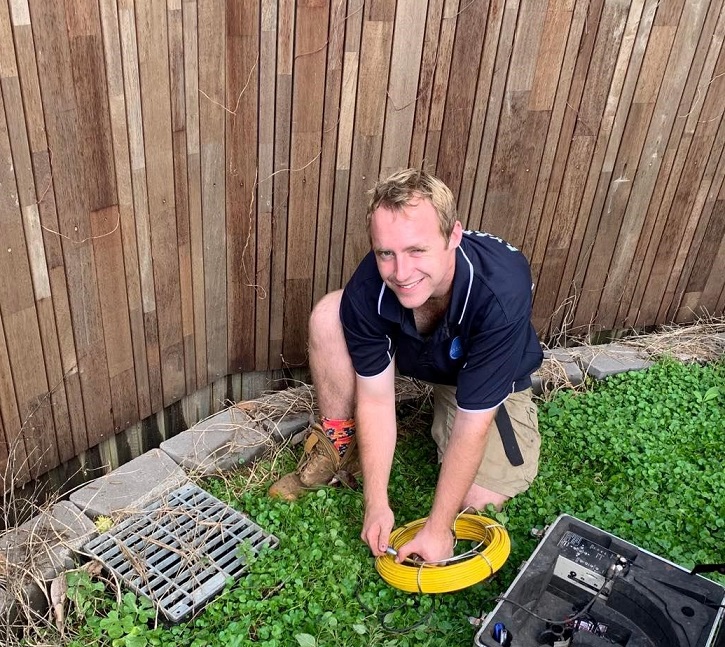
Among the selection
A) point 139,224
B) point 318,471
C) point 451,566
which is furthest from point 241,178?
point 451,566

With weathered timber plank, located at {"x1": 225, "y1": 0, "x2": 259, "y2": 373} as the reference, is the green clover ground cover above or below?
below

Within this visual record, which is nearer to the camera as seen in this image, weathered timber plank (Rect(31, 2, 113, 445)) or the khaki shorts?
weathered timber plank (Rect(31, 2, 113, 445))

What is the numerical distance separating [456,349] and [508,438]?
54 cm

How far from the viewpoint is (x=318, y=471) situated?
3.33 meters

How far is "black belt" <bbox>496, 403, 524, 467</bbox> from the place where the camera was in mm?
3236

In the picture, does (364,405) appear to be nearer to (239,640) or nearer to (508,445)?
(508,445)

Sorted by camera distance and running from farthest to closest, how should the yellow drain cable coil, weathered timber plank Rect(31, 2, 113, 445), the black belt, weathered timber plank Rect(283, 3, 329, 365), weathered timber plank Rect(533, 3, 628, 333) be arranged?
weathered timber plank Rect(533, 3, 628, 333)
the black belt
weathered timber plank Rect(283, 3, 329, 365)
the yellow drain cable coil
weathered timber plank Rect(31, 2, 113, 445)

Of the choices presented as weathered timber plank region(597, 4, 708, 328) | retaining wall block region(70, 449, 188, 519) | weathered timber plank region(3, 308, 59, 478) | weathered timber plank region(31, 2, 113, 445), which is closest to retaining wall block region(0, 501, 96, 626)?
retaining wall block region(70, 449, 188, 519)

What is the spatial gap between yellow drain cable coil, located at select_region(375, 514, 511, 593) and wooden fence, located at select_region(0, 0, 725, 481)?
3.93 ft

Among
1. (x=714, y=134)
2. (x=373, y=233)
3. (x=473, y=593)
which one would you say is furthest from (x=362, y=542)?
(x=714, y=134)

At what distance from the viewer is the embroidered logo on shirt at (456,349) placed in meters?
2.93

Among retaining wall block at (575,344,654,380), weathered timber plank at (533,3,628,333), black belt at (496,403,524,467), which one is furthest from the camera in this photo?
retaining wall block at (575,344,654,380)

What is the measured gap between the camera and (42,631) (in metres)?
2.66

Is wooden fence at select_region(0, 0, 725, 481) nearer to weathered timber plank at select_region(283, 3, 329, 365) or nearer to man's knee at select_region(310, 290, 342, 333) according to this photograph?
weathered timber plank at select_region(283, 3, 329, 365)
